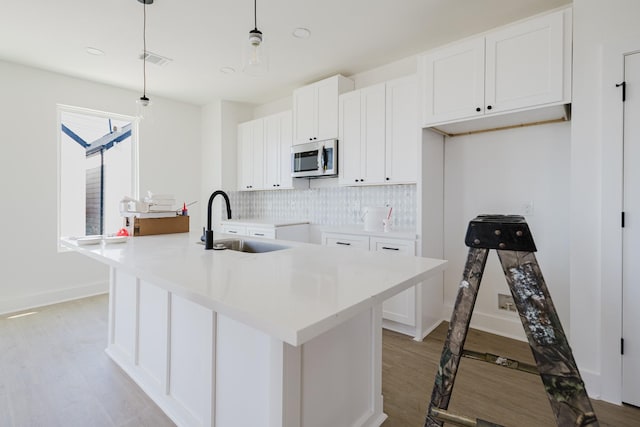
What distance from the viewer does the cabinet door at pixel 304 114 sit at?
3756 millimetres

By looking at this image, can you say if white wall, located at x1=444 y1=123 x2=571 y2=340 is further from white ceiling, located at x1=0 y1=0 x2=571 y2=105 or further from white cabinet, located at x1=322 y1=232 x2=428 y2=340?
white ceiling, located at x1=0 y1=0 x2=571 y2=105

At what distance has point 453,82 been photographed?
2541mm

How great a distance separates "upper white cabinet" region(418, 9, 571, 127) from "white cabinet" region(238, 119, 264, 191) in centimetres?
251

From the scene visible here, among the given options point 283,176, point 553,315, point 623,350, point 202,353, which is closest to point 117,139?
point 283,176

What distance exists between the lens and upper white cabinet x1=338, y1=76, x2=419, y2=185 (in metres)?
2.96

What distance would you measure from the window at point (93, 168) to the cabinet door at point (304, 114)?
2355 mm

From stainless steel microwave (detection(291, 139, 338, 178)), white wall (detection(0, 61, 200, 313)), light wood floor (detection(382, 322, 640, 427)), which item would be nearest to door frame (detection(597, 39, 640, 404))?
light wood floor (detection(382, 322, 640, 427))

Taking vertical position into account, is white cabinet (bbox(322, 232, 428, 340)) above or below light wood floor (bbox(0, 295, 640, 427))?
above

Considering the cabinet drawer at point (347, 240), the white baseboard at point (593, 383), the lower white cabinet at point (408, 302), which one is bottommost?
the white baseboard at point (593, 383)

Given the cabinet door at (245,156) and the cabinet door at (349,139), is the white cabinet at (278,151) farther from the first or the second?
the cabinet door at (349,139)

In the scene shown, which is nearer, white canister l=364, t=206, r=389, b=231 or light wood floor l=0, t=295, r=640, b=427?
light wood floor l=0, t=295, r=640, b=427

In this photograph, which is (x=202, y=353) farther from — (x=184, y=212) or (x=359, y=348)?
(x=184, y=212)

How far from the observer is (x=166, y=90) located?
4297 millimetres

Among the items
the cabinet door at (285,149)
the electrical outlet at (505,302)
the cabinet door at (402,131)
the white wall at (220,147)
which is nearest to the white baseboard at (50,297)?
the white wall at (220,147)
